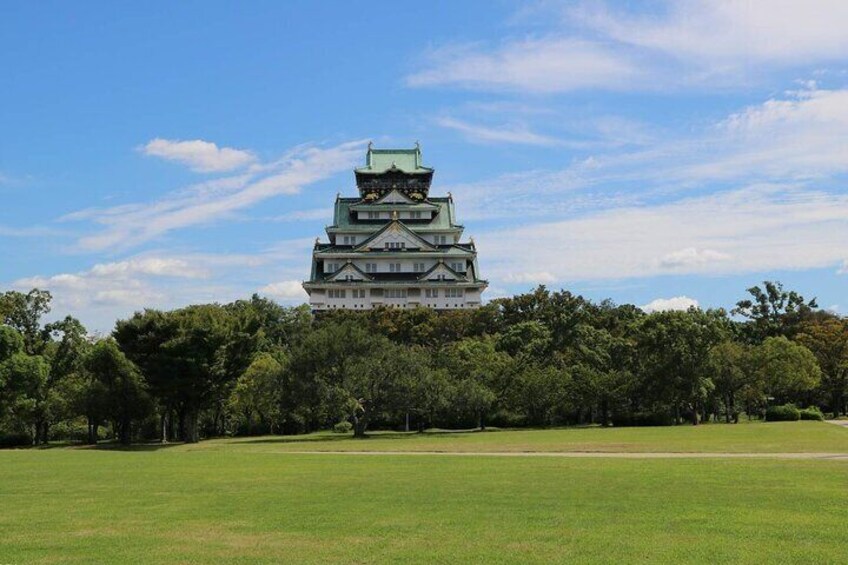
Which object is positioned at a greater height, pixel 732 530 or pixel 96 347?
pixel 96 347

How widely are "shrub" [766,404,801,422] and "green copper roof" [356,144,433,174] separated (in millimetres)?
53821

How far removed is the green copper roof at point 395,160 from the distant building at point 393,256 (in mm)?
1662

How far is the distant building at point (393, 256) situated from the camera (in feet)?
298

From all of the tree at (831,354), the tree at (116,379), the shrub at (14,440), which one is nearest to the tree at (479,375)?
the tree at (116,379)

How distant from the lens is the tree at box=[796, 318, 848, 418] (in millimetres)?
69500

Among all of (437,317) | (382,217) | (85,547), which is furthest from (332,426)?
(85,547)

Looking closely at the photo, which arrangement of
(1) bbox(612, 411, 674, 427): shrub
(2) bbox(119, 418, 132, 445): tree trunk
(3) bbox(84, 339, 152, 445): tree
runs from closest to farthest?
(3) bbox(84, 339, 152, 445): tree, (2) bbox(119, 418, 132, 445): tree trunk, (1) bbox(612, 411, 674, 427): shrub

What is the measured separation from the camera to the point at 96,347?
184 ft

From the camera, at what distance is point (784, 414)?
60.4m

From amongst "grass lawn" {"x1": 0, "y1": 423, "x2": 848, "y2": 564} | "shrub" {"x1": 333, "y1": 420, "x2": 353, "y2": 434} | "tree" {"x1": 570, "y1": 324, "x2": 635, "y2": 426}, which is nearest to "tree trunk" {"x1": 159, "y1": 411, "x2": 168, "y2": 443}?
"shrub" {"x1": 333, "y1": 420, "x2": 353, "y2": 434}

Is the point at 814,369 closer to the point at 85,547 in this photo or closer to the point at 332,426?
the point at 332,426

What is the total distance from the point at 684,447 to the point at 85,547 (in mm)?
26259

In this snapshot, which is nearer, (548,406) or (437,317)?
(548,406)

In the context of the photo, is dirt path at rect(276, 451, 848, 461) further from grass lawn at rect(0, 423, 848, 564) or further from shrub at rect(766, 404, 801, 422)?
shrub at rect(766, 404, 801, 422)
